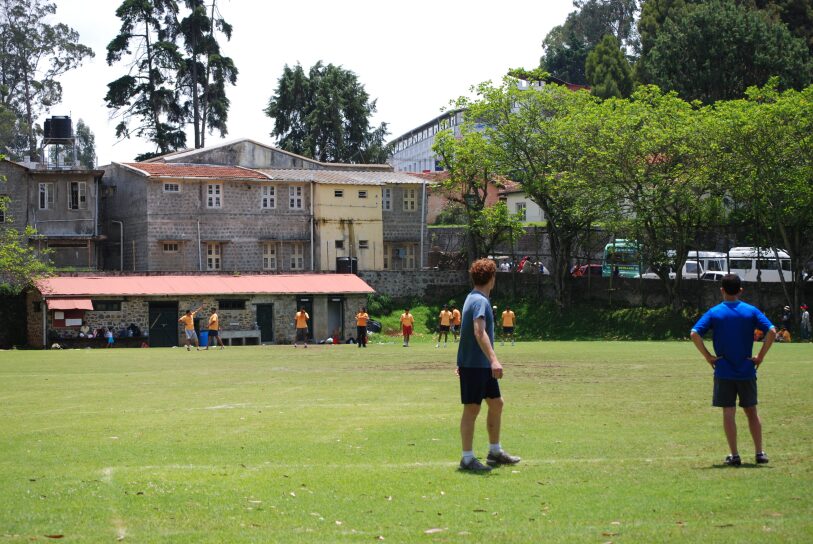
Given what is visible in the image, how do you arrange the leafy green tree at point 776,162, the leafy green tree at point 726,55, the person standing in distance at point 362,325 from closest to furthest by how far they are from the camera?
the person standing in distance at point 362,325, the leafy green tree at point 776,162, the leafy green tree at point 726,55

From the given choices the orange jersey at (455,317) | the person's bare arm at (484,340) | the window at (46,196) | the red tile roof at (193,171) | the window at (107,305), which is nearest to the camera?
the person's bare arm at (484,340)

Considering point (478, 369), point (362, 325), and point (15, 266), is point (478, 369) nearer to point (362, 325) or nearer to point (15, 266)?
point (362, 325)

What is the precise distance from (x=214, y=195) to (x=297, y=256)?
708 cm

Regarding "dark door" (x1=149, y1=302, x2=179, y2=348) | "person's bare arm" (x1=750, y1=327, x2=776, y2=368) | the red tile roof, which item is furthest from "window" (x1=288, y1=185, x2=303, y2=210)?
"person's bare arm" (x1=750, y1=327, x2=776, y2=368)

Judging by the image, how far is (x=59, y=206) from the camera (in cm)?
6925

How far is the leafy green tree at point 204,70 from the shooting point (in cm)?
8188

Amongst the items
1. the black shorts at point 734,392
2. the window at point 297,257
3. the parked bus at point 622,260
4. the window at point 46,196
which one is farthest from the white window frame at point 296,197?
the black shorts at point 734,392

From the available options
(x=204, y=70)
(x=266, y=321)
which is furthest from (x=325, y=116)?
(x=266, y=321)

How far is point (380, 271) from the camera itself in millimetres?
70188

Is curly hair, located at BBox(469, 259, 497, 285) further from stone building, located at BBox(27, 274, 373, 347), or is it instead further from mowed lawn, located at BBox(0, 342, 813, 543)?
stone building, located at BBox(27, 274, 373, 347)

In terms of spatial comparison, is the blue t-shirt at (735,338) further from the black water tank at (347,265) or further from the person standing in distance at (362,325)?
the black water tank at (347,265)

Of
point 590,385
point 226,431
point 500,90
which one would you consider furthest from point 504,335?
point 226,431

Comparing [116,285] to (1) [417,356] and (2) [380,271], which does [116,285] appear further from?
(1) [417,356]

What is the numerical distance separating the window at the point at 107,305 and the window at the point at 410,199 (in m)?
25.7
